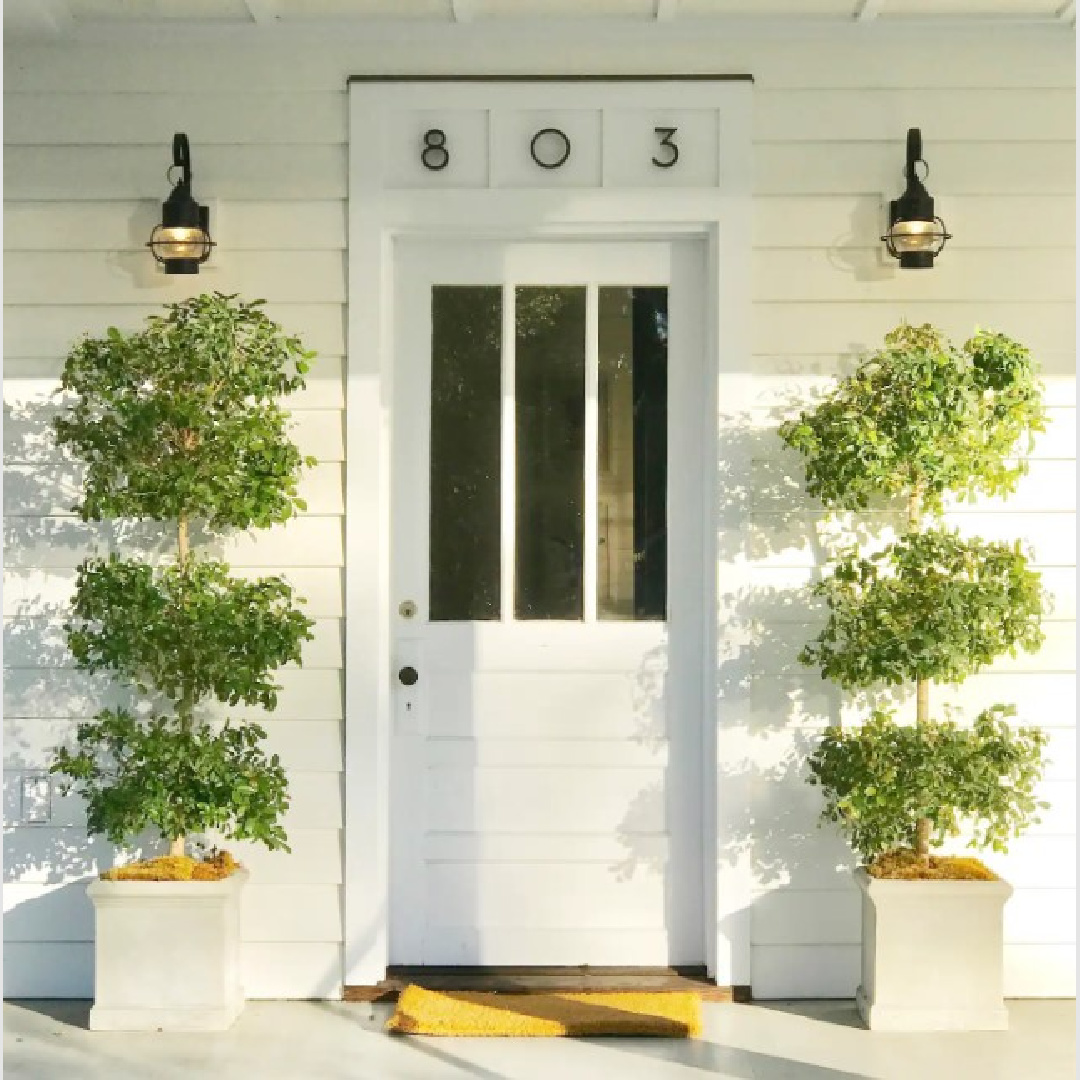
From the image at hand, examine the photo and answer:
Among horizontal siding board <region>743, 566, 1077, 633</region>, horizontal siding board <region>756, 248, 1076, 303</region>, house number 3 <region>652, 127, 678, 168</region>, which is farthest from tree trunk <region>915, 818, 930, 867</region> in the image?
house number 3 <region>652, 127, 678, 168</region>

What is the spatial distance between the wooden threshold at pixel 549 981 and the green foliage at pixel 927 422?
1395 mm

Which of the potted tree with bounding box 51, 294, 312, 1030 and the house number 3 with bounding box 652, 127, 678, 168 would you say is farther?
the house number 3 with bounding box 652, 127, 678, 168

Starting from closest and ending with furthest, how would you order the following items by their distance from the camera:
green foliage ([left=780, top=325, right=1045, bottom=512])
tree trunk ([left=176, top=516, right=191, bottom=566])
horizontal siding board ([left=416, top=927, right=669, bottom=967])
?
1. green foliage ([left=780, top=325, right=1045, bottom=512])
2. tree trunk ([left=176, top=516, right=191, bottom=566])
3. horizontal siding board ([left=416, top=927, right=669, bottom=967])

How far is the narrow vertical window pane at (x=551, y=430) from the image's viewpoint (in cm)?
396

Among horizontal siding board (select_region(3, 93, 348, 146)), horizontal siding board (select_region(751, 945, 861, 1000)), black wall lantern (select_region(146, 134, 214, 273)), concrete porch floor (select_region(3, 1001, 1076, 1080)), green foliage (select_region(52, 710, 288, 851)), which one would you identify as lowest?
concrete porch floor (select_region(3, 1001, 1076, 1080))

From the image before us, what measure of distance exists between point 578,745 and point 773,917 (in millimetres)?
709

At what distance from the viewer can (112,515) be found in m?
3.51

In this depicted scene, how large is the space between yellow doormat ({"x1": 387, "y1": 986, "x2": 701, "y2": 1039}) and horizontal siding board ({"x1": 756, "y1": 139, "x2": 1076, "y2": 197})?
86.9 inches

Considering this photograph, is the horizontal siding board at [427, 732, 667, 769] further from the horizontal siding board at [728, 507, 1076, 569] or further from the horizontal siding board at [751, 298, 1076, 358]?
the horizontal siding board at [751, 298, 1076, 358]

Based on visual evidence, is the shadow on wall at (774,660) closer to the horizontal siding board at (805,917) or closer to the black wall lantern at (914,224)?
the horizontal siding board at (805,917)

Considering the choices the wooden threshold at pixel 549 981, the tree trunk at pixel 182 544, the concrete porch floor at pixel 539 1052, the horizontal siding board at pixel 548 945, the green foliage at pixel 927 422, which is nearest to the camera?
the concrete porch floor at pixel 539 1052

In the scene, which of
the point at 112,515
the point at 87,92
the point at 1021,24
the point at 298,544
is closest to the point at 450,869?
the point at 298,544

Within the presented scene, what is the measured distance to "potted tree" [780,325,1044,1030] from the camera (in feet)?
11.2

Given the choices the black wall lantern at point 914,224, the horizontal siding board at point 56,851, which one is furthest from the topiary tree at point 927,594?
the horizontal siding board at point 56,851
